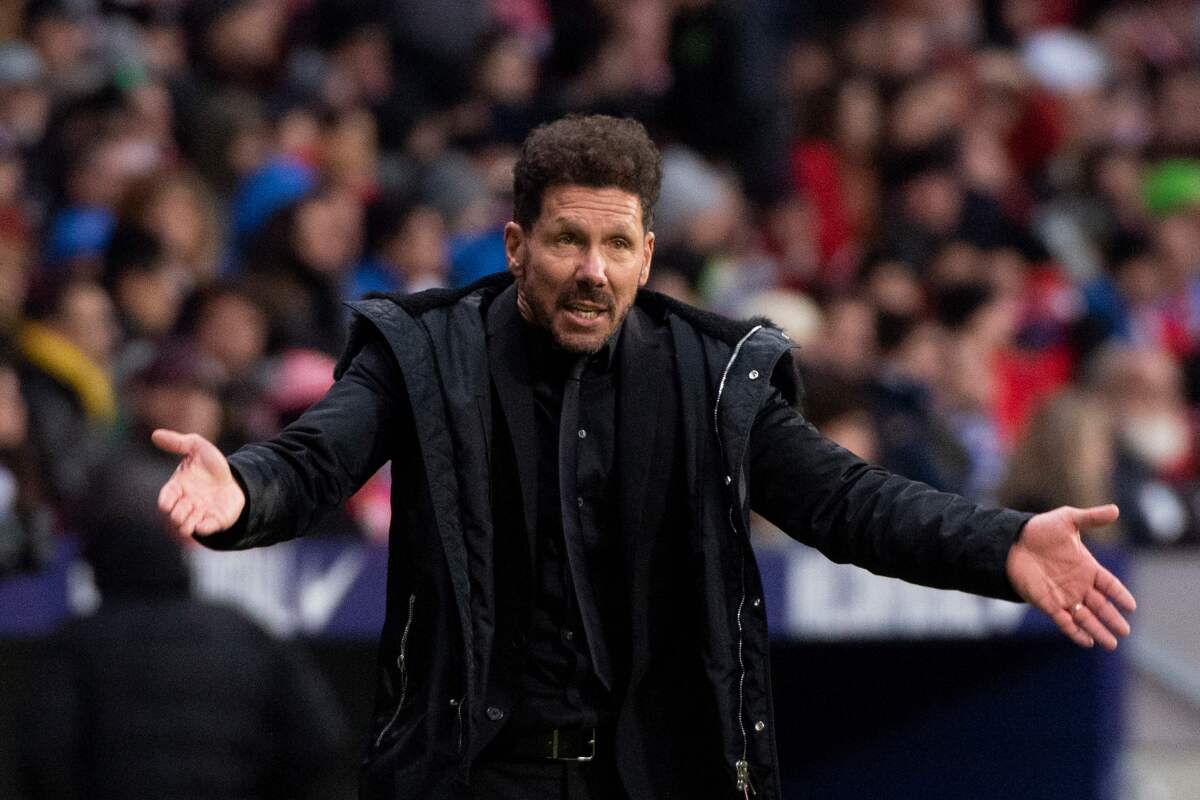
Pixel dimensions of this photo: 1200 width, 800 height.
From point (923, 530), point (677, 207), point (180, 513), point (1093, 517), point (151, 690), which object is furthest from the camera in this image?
point (677, 207)

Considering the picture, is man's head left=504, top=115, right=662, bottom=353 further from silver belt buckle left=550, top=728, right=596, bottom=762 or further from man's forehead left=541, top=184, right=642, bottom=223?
silver belt buckle left=550, top=728, right=596, bottom=762

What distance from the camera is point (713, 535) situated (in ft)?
13.8

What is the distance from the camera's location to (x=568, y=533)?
4172 mm

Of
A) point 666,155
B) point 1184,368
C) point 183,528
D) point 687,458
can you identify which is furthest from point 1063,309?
point 183,528

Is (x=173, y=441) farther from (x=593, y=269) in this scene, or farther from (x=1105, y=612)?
(x=1105, y=612)

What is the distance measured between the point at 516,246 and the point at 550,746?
0.88 meters

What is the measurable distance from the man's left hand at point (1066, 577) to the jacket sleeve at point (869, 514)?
31 mm

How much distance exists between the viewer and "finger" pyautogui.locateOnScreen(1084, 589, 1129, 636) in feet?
12.9

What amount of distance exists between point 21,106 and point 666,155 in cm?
338

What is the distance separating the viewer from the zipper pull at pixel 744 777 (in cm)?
414

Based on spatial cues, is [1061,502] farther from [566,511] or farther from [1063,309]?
[566,511]

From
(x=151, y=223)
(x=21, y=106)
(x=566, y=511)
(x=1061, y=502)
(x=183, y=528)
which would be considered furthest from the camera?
(x=21, y=106)

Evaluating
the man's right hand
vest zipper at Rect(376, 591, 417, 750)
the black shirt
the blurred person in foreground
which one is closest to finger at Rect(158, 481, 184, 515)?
the man's right hand

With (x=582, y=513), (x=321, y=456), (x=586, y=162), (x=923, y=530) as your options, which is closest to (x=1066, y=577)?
(x=923, y=530)
